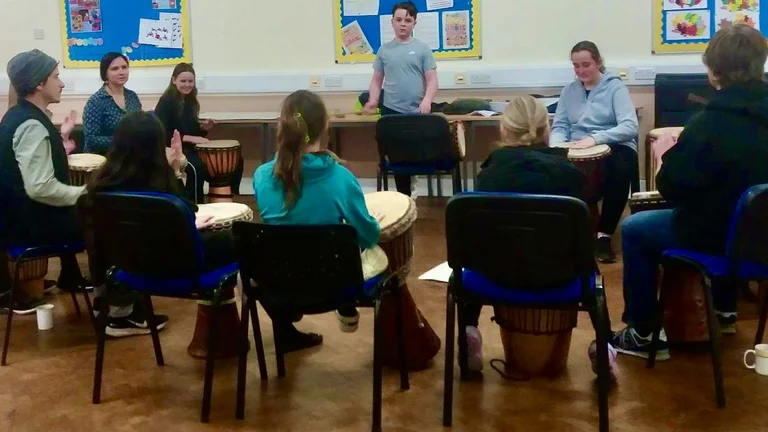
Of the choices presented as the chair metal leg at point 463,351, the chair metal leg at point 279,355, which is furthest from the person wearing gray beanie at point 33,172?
the chair metal leg at point 463,351

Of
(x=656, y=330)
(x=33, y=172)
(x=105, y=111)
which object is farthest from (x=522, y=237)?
(x=105, y=111)

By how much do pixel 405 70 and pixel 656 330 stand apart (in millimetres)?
3375

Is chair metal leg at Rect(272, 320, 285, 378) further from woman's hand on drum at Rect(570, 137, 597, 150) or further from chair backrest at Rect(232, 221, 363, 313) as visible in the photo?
woman's hand on drum at Rect(570, 137, 597, 150)

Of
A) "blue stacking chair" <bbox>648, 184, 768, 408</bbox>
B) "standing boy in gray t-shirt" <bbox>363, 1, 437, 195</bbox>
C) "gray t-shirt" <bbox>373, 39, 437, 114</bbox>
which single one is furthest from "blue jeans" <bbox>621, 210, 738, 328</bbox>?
"gray t-shirt" <bbox>373, 39, 437, 114</bbox>

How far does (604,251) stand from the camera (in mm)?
4508

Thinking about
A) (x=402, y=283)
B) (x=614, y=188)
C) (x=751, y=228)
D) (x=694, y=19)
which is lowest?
(x=402, y=283)

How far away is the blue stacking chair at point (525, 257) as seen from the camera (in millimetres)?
2289

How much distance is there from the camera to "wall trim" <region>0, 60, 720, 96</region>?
19.9 ft

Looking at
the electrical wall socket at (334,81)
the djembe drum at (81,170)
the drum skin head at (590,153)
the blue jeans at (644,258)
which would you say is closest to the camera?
the blue jeans at (644,258)

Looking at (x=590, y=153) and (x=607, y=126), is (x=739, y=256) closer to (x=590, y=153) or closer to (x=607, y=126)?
(x=590, y=153)

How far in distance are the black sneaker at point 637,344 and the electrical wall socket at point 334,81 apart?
4.04 meters

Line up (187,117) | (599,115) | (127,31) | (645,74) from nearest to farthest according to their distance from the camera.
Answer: (599,115) → (187,117) → (645,74) → (127,31)

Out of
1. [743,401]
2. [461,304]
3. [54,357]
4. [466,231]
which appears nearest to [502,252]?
[466,231]

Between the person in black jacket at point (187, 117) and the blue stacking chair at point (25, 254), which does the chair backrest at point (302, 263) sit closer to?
the blue stacking chair at point (25, 254)
